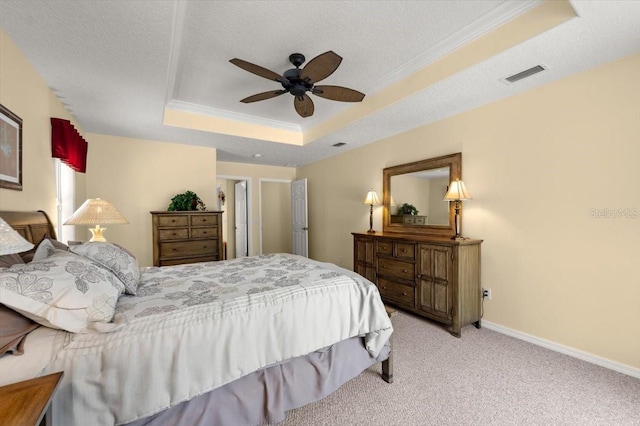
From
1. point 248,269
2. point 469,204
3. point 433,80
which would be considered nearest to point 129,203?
point 248,269

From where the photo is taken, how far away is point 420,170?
139 inches

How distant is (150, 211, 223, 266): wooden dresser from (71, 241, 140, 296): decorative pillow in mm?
2031

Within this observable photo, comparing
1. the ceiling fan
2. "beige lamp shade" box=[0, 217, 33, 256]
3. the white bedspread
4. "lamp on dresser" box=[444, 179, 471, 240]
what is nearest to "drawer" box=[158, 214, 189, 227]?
the white bedspread

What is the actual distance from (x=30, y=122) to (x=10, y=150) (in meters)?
0.50

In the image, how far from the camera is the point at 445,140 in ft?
10.7

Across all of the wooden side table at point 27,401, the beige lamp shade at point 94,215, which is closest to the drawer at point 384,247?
the beige lamp shade at point 94,215

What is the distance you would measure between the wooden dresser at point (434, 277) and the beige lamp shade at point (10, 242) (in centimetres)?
298

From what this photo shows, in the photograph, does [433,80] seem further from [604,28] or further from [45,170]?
[45,170]

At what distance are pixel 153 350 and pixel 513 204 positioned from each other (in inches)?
124

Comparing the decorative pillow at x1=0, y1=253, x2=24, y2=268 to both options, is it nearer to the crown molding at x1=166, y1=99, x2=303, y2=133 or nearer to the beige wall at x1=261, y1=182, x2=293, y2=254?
the crown molding at x1=166, y1=99, x2=303, y2=133

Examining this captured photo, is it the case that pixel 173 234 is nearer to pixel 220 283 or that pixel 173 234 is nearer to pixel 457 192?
pixel 220 283

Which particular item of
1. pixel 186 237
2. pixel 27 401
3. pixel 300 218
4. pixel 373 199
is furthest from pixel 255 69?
pixel 300 218

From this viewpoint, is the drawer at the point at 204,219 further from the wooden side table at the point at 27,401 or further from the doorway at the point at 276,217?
the wooden side table at the point at 27,401

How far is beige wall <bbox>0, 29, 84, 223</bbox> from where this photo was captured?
1.79 meters
